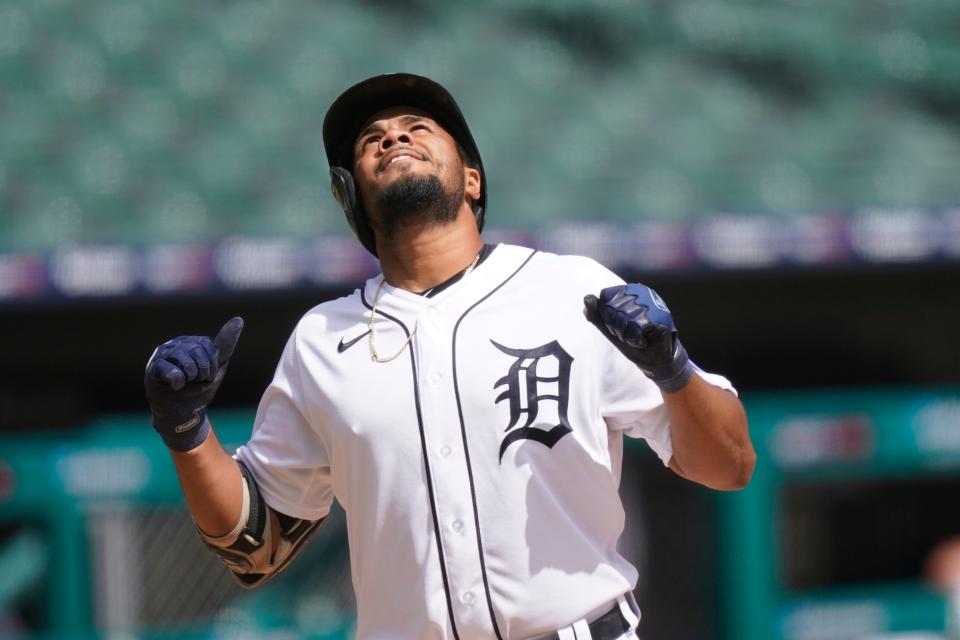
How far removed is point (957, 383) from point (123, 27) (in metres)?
3.43

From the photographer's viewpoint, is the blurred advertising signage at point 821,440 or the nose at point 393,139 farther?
the blurred advertising signage at point 821,440

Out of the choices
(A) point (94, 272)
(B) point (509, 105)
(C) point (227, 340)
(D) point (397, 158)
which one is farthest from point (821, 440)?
(C) point (227, 340)

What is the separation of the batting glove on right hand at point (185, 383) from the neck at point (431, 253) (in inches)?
11.3

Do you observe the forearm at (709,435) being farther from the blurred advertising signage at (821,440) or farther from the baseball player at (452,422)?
the blurred advertising signage at (821,440)

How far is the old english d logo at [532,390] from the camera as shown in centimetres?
221

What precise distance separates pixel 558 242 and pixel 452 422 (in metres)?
2.56

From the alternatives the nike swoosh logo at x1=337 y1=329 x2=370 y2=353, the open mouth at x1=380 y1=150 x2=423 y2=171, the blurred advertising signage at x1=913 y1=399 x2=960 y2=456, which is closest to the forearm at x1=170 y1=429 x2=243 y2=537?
the nike swoosh logo at x1=337 y1=329 x2=370 y2=353

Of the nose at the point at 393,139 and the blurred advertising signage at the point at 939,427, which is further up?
the nose at the point at 393,139

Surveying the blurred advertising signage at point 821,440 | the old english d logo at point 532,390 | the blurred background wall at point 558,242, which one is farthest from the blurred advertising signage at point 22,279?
the old english d logo at point 532,390

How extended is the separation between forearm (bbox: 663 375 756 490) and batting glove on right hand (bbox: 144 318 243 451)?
0.69 m

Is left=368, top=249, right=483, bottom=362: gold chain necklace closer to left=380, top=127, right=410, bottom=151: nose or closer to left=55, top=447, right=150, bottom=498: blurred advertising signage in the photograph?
left=380, top=127, right=410, bottom=151: nose

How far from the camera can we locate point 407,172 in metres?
2.34

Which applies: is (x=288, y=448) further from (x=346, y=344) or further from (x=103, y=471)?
(x=103, y=471)

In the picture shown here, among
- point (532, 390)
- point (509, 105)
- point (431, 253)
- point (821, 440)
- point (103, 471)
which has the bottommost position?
point (821, 440)
